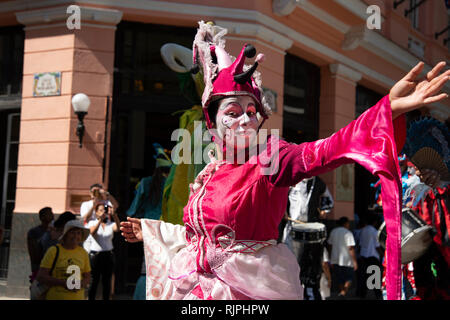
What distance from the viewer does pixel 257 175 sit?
260 centimetres

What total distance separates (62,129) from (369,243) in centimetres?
529

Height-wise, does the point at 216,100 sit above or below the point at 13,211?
above

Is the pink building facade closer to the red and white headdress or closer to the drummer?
the drummer

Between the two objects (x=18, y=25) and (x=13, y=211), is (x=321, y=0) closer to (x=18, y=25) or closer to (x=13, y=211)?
(x=18, y=25)

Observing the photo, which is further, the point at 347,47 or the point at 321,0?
the point at 347,47

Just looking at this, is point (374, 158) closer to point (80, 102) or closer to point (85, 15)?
point (80, 102)

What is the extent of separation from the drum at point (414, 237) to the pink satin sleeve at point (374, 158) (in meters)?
2.29

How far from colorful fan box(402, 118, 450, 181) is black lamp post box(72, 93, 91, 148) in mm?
4692

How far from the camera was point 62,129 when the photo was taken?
7992 mm

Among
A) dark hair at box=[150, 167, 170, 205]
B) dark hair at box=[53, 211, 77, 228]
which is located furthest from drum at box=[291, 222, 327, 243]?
dark hair at box=[53, 211, 77, 228]

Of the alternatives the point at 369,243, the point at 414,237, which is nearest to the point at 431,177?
the point at 414,237
